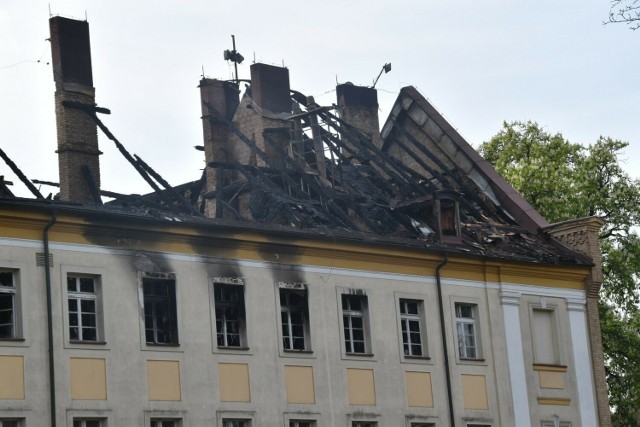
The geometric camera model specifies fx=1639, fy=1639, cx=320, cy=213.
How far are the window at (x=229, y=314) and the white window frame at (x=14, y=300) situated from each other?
5.42 meters

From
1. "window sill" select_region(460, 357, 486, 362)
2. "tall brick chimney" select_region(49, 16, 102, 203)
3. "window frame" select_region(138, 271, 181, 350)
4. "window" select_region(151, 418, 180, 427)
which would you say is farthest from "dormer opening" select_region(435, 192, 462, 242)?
"window" select_region(151, 418, 180, 427)

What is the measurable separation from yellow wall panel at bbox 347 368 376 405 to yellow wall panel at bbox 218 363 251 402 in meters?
3.30

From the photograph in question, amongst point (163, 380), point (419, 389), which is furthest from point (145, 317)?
point (419, 389)

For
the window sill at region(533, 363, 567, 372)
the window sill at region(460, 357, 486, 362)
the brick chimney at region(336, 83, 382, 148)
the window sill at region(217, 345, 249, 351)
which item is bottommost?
the window sill at region(217, 345, 249, 351)

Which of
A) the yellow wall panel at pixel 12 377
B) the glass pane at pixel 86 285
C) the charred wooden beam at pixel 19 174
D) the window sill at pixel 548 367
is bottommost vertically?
the yellow wall panel at pixel 12 377

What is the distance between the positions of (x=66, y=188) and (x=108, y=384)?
21.9 ft

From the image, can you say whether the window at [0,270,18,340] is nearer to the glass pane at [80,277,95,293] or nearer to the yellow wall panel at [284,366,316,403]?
the glass pane at [80,277,95,293]

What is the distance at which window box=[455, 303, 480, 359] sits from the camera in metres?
43.0

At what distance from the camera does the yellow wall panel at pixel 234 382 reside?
36750 millimetres

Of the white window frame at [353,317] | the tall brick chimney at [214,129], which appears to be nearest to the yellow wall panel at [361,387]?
the white window frame at [353,317]

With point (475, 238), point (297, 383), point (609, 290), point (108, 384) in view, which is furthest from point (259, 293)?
point (609, 290)

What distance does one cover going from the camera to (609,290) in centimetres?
5653

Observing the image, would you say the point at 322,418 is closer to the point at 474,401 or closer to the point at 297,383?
the point at 297,383

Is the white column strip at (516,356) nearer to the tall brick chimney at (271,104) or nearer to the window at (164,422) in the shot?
the tall brick chimney at (271,104)
